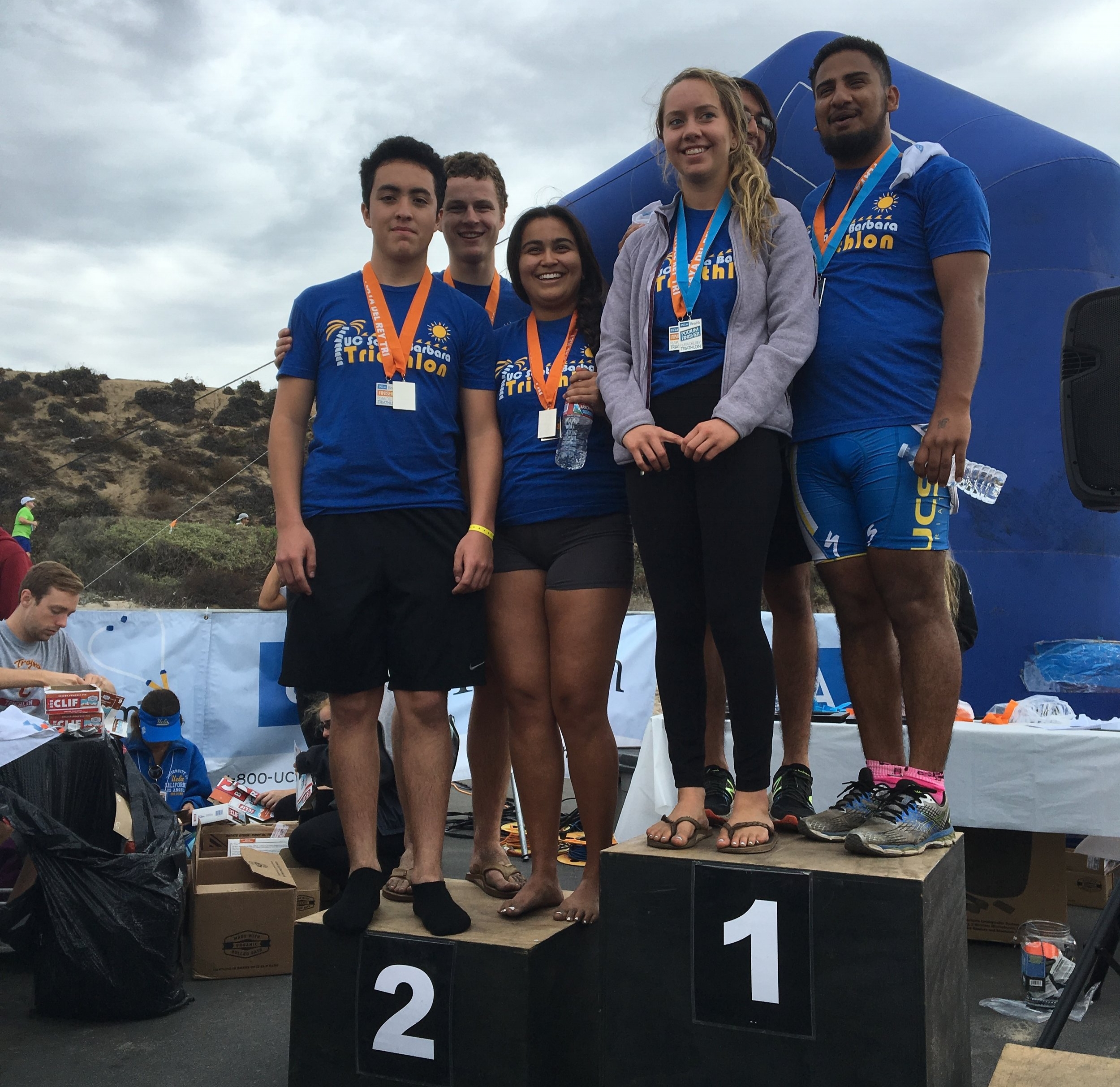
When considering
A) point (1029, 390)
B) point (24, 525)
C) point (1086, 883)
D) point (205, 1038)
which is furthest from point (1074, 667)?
point (24, 525)

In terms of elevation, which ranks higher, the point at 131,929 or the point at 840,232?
the point at 840,232

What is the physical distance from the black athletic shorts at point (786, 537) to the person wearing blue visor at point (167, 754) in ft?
10.2

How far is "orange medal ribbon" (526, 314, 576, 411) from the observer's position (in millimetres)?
2465

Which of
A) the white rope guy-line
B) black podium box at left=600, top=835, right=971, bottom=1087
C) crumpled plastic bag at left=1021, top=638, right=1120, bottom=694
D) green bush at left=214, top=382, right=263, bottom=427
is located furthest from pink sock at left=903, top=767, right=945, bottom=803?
green bush at left=214, top=382, right=263, bottom=427

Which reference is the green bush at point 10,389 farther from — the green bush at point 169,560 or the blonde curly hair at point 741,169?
the blonde curly hair at point 741,169

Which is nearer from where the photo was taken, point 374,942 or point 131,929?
point 374,942

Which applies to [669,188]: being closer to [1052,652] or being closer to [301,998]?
[1052,652]

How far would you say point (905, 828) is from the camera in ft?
6.52

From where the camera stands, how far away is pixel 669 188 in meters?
5.63

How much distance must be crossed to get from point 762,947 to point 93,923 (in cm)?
209

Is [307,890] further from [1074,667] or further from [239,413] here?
[239,413]

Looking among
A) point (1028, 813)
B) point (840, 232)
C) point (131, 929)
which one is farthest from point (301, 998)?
point (1028, 813)

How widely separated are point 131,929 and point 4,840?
3.03 feet

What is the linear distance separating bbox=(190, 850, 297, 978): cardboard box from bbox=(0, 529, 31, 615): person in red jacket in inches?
78.3
